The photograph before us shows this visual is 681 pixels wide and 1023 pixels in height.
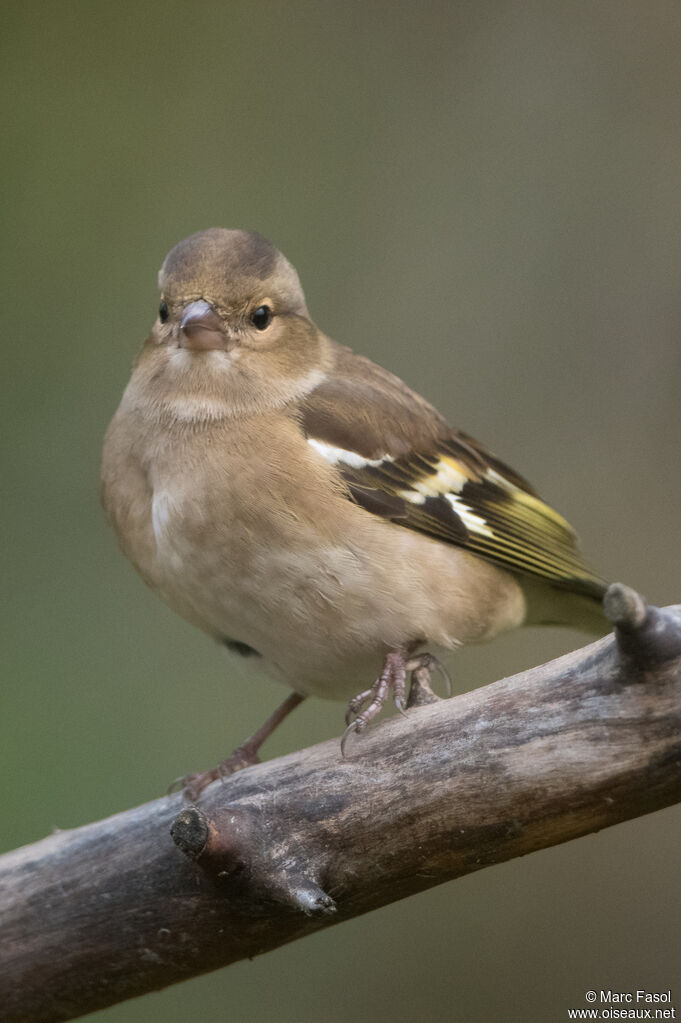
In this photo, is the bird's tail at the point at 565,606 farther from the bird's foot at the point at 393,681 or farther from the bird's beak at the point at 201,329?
the bird's beak at the point at 201,329

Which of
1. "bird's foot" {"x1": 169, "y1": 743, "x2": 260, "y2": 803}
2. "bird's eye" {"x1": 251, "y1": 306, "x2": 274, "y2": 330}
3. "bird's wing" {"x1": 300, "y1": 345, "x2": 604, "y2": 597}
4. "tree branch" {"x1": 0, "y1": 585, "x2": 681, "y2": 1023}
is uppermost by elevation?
"bird's eye" {"x1": 251, "y1": 306, "x2": 274, "y2": 330}

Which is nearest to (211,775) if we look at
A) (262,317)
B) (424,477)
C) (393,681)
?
(393,681)

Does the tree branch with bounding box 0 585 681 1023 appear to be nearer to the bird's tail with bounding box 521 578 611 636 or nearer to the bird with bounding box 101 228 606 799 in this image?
the bird with bounding box 101 228 606 799

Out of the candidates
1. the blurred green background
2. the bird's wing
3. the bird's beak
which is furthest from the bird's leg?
the bird's beak

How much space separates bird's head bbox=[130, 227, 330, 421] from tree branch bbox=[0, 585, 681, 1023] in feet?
Answer: 3.21

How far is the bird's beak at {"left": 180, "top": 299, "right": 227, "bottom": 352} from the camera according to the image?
3.23m

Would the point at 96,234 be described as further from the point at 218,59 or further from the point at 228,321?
the point at 228,321

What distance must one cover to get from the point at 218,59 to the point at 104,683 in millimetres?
2877

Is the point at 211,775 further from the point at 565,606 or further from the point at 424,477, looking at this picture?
the point at 565,606

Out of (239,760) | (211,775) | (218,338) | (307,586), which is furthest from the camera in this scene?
(239,760)

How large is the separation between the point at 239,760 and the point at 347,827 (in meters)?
0.97

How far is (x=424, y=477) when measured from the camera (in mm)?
3498

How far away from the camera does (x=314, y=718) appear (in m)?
4.71

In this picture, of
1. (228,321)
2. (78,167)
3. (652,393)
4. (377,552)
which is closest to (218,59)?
(78,167)
